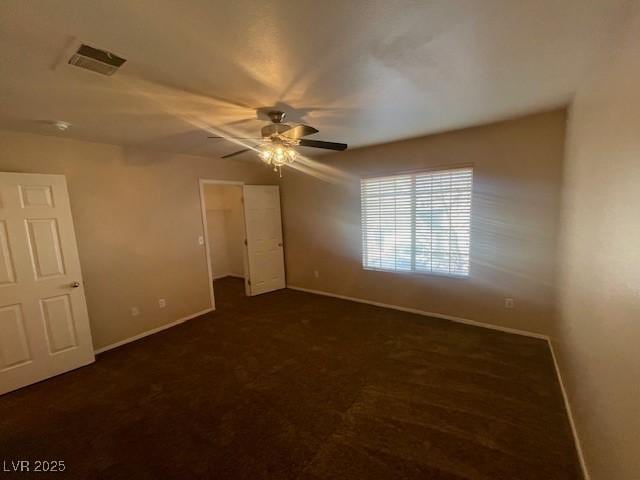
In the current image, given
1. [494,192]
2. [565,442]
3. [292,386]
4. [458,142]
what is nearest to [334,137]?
[458,142]

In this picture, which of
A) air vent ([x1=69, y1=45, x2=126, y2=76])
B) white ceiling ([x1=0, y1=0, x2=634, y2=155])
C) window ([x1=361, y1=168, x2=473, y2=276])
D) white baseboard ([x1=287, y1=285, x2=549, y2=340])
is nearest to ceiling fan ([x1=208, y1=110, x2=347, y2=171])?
white ceiling ([x1=0, y1=0, x2=634, y2=155])

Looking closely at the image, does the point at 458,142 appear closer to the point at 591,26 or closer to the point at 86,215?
the point at 591,26

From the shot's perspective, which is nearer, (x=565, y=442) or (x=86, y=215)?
(x=565, y=442)

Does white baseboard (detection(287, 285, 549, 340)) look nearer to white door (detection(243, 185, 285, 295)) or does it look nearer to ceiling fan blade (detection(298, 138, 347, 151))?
white door (detection(243, 185, 285, 295))

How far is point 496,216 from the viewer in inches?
125

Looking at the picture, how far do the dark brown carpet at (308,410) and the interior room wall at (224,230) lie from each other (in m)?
3.34

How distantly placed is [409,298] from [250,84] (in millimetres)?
3432

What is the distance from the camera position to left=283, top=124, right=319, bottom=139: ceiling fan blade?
2.25 meters

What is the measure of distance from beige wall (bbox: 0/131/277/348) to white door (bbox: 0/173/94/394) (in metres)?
0.24

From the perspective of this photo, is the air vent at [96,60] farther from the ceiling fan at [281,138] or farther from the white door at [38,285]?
the white door at [38,285]

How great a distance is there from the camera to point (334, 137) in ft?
11.4

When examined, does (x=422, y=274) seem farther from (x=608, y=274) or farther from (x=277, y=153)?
(x=277, y=153)

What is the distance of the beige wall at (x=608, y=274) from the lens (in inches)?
44.7

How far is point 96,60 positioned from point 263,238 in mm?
3709
